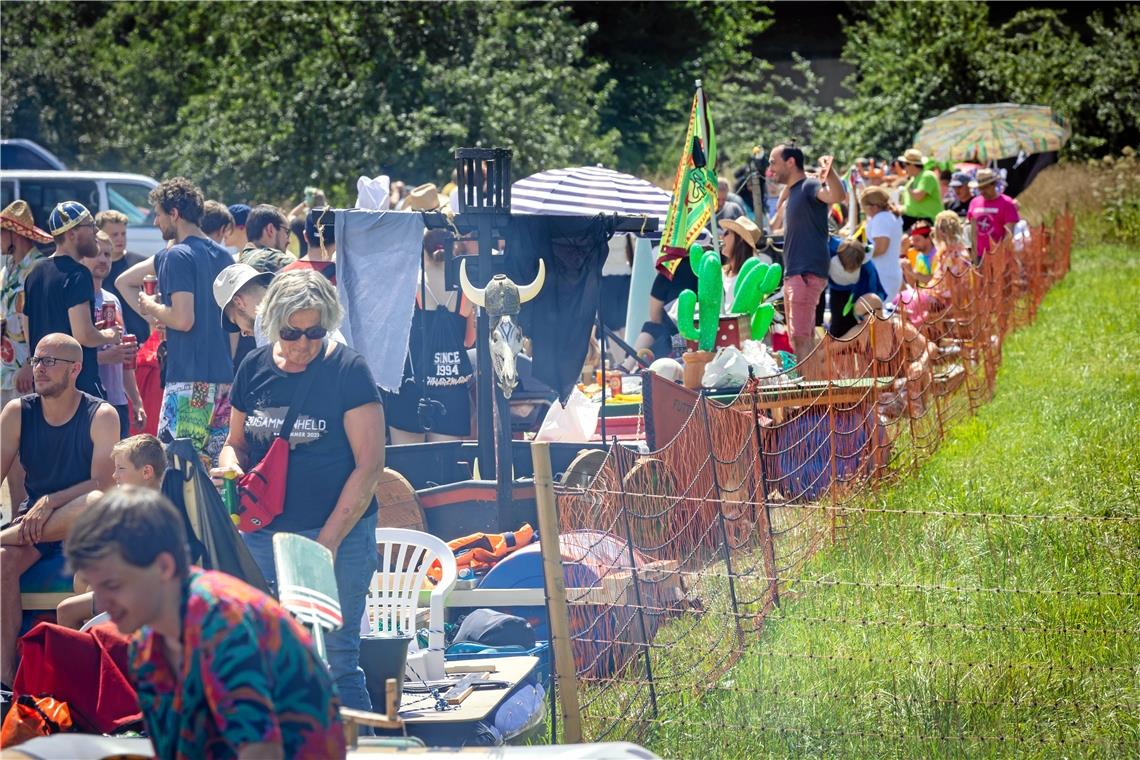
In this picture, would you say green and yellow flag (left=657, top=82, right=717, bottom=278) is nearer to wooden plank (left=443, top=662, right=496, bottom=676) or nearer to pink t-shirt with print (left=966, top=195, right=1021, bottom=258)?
wooden plank (left=443, top=662, right=496, bottom=676)

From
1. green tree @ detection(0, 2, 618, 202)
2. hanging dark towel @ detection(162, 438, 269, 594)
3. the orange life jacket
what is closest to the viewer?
hanging dark towel @ detection(162, 438, 269, 594)

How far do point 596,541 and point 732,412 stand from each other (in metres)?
1.66

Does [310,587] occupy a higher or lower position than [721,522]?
higher

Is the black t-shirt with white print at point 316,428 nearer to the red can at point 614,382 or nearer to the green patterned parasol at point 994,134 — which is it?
the red can at point 614,382

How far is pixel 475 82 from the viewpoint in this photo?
21906mm

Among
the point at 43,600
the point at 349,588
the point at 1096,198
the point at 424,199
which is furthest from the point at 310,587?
the point at 1096,198

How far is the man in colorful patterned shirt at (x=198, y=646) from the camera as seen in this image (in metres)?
2.68

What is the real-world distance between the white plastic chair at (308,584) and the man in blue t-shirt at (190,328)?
3.12 metres

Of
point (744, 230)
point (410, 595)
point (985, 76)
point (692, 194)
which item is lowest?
point (410, 595)

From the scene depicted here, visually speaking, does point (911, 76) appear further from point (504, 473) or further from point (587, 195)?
point (504, 473)

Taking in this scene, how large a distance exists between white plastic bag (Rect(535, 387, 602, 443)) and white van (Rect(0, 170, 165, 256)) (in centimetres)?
960

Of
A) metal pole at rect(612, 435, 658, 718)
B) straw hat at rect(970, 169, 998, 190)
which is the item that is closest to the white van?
straw hat at rect(970, 169, 998, 190)

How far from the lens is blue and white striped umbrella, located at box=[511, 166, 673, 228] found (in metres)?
9.61

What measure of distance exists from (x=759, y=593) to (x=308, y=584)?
2848 millimetres
